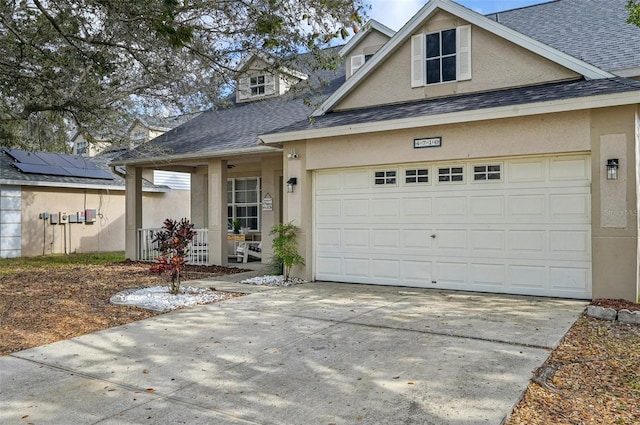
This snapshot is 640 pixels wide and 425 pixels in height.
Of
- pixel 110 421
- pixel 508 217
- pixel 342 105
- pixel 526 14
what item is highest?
pixel 526 14

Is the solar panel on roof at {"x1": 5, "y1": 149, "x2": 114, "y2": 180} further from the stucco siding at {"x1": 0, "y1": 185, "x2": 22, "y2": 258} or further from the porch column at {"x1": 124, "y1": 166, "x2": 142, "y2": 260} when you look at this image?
the porch column at {"x1": 124, "y1": 166, "x2": 142, "y2": 260}

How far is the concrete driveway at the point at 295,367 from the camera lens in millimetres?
3854

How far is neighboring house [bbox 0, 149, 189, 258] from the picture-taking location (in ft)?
56.2

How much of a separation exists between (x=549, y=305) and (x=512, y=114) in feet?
10.3

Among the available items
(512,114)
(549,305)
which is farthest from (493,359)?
(512,114)

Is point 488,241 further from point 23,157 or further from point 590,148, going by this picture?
point 23,157

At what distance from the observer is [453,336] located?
584 centimetres

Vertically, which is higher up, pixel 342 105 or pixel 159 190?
pixel 342 105

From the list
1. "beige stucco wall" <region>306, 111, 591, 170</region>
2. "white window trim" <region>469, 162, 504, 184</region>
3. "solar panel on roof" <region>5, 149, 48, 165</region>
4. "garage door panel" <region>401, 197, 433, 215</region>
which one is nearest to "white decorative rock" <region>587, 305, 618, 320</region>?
"beige stucco wall" <region>306, 111, 591, 170</region>

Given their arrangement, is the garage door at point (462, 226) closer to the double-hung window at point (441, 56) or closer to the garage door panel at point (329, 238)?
the garage door panel at point (329, 238)

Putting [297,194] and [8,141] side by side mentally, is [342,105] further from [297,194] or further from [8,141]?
[8,141]

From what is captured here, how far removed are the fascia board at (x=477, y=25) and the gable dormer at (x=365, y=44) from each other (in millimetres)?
3561

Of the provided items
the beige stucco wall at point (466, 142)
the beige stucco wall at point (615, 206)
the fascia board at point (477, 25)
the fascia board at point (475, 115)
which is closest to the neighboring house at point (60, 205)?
the fascia board at point (475, 115)

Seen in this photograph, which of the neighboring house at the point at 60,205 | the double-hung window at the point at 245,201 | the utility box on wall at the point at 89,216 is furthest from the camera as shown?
the utility box on wall at the point at 89,216
